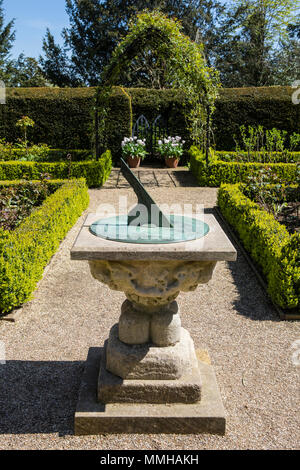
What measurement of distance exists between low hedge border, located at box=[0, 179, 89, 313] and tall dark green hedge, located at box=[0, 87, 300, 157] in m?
7.89

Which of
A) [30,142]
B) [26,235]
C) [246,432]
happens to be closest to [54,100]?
[30,142]

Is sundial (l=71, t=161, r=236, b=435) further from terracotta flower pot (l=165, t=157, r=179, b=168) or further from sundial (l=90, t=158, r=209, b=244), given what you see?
terracotta flower pot (l=165, t=157, r=179, b=168)

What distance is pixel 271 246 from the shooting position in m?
5.29

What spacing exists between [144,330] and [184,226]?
2.76ft

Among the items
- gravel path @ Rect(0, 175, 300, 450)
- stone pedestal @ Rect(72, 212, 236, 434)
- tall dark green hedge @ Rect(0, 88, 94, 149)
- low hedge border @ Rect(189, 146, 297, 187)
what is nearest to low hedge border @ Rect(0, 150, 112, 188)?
low hedge border @ Rect(189, 146, 297, 187)

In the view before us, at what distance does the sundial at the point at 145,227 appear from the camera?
287cm

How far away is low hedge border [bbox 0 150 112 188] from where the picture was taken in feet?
36.2

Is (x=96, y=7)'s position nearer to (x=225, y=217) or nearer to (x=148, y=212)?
(x=225, y=217)

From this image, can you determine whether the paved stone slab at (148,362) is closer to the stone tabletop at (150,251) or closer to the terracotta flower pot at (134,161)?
the stone tabletop at (150,251)

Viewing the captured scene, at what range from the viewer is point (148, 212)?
3018mm

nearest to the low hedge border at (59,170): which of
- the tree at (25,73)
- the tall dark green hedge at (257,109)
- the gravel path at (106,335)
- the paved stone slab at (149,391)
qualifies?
the gravel path at (106,335)

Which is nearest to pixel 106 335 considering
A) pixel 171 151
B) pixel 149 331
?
pixel 149 331

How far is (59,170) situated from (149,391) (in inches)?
355

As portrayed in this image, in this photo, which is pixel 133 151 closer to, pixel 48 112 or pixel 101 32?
pixel 48 112
